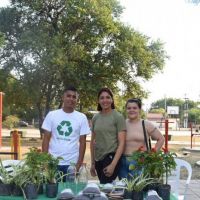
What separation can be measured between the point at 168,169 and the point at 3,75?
86.1 feet

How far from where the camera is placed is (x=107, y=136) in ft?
15.0

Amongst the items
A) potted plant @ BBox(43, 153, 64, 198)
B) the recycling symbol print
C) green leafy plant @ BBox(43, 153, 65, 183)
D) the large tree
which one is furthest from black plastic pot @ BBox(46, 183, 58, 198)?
the large tree

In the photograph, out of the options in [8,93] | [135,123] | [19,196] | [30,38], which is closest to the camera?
[19,196]

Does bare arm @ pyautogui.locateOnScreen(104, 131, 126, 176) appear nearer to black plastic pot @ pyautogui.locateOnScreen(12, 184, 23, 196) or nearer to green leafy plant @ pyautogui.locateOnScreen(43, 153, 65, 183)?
green leafy plant @ pyautogui.locateOnScreen(43, 153, 65, 183)

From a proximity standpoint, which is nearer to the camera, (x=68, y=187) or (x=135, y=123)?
(x=68, y=187)

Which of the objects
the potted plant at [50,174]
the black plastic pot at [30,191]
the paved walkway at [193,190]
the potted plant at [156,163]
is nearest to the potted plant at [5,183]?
the black plastic pot at [30,191]

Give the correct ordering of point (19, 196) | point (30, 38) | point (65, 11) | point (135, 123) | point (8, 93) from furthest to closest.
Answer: point (8, 93) < point (65, 11) < point (30, 38) < point (135, 123) < point (19, 196)

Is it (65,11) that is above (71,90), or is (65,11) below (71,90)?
above

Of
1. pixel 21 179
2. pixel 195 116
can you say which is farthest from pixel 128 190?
pixel 195 116

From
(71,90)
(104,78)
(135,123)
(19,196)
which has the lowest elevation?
(19,196)

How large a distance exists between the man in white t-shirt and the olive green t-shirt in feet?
0.44

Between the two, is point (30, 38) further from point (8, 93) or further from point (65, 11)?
point (8, 93)

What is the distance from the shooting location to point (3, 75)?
94.1ft

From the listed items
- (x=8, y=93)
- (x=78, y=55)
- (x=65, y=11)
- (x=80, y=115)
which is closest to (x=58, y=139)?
(x=80, y=115)
